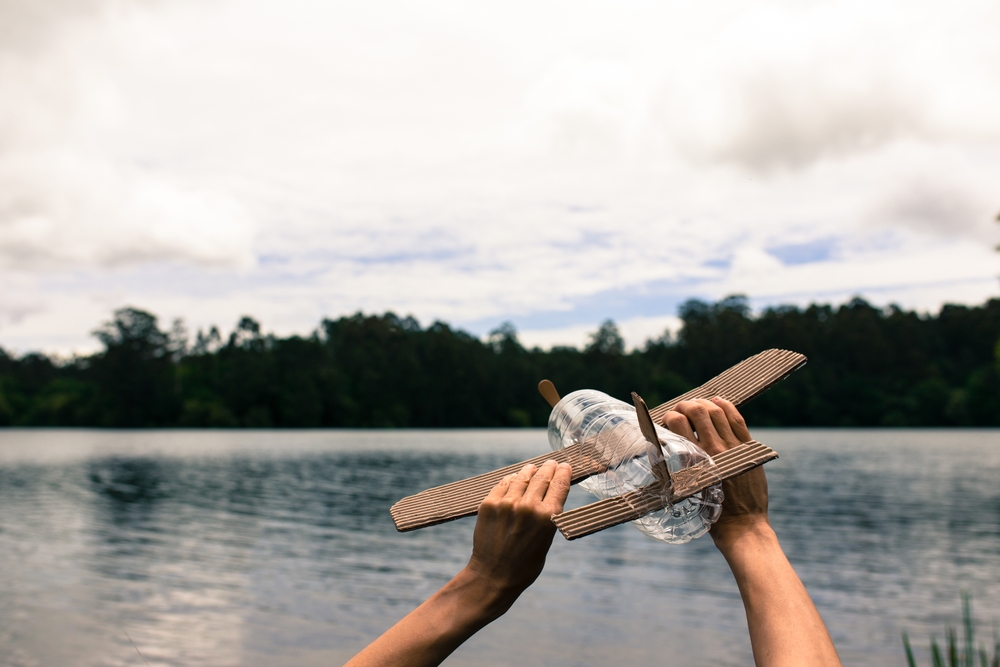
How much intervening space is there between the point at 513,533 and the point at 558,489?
0.50 ft

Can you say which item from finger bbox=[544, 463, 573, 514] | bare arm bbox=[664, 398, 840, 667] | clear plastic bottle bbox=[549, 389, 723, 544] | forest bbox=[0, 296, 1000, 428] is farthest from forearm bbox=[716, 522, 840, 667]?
forest bbox=[0, 296, 1000, 428]

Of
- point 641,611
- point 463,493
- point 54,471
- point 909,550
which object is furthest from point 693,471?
point 54,471

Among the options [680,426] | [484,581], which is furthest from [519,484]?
[680,426]

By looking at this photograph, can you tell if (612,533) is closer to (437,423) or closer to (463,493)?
(463,493)

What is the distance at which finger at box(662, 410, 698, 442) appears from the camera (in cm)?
199

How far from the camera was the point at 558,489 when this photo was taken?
66.1 inches

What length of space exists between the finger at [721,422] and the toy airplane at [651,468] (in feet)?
0.48

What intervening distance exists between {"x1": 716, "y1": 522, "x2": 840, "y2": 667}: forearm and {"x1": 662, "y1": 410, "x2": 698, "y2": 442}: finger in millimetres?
287

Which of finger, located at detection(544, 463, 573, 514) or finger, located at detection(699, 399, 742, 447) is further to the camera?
finger, located at detection(699, 399, 742, 447)

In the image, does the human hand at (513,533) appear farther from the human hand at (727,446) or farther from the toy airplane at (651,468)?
the human hand at (727,446)

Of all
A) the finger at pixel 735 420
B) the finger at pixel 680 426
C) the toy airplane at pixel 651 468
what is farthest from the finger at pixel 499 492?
the finger at pixel 735 420

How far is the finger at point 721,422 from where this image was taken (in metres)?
1.95

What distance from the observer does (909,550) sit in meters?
26.6

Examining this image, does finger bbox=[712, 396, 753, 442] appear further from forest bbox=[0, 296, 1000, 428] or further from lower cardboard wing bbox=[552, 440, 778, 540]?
forest bbox=[0, 296, 1000, 428]
